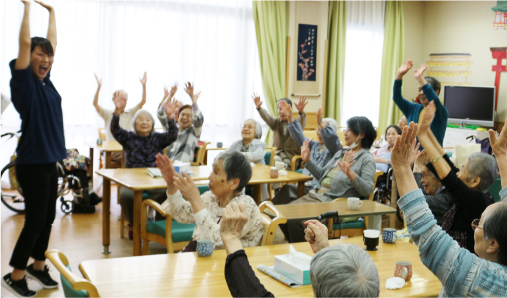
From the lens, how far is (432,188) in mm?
2744

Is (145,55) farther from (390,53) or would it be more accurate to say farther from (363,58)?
(390,53)

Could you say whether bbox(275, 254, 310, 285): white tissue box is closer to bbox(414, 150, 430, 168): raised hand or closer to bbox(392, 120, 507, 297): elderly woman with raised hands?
bbox(392, 120, 507, 297): elderly woman with raised hands

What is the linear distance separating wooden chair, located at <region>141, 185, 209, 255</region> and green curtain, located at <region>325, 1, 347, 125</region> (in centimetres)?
540

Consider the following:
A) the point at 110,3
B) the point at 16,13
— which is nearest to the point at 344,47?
the point at 110,3

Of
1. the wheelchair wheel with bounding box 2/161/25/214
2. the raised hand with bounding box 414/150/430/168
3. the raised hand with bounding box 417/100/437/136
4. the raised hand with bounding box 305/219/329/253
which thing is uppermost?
the raised hand with bounding box 417/100/437/136

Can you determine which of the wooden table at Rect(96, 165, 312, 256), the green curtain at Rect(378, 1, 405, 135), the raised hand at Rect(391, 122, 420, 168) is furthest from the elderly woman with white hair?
the green curtain at Rect(378, 1, 405, 135)

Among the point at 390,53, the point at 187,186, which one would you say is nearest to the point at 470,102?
the point at 390,53

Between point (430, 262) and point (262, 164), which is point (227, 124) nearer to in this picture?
point (262, 164)

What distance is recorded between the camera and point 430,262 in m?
1.34

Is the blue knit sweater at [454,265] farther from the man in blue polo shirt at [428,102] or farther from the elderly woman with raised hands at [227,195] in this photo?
the man in blue polo shirt at [428,102]

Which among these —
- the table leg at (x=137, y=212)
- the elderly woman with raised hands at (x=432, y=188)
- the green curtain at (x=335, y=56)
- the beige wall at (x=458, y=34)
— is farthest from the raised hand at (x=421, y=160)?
the beige wall at (x=458, y=34)

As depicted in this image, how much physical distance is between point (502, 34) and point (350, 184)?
5865mm

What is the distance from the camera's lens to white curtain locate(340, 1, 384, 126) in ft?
29.0

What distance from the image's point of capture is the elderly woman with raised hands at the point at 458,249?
4.28 ft
